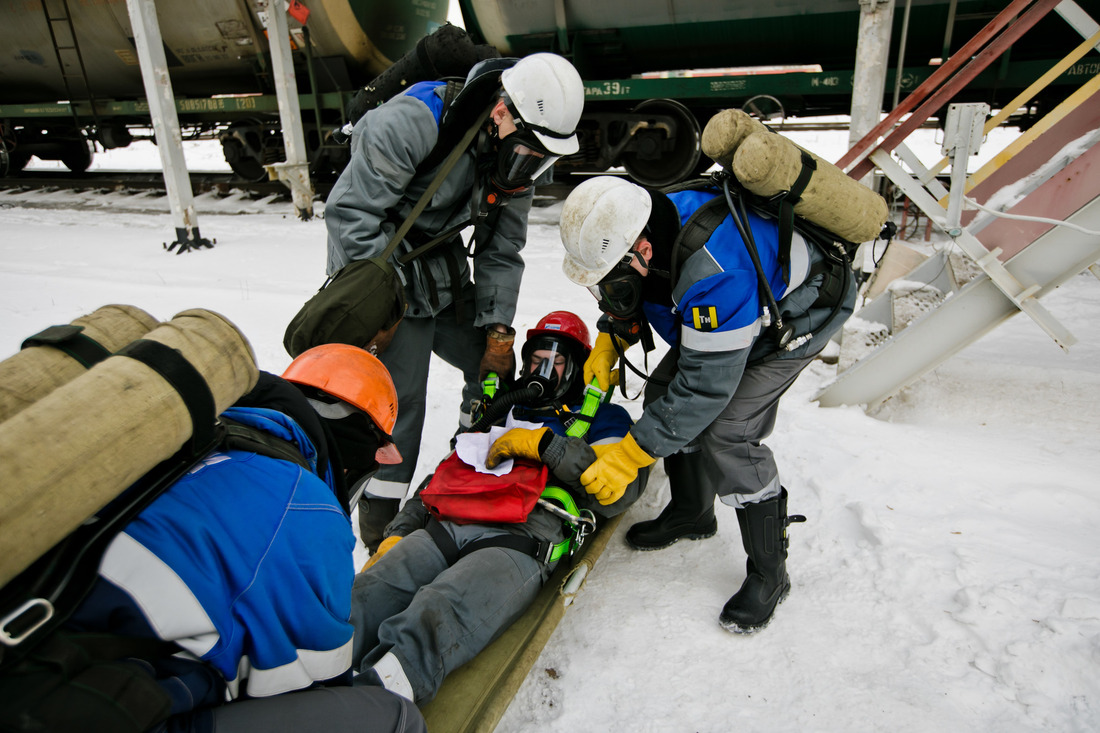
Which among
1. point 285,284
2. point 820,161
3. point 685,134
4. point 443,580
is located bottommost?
point 285,284

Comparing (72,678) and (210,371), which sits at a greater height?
(210,371)

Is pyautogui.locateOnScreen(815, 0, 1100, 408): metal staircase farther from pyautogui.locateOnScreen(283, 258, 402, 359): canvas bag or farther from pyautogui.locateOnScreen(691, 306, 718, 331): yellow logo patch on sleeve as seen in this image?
pyautogui.locateOnScreen(283, 258, 402, 359): canvas bag

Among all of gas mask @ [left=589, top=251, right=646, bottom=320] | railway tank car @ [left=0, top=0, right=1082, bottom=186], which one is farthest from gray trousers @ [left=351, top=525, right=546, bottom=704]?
railway tank car @ [left=0, top=0, right=1082, bottom=186]

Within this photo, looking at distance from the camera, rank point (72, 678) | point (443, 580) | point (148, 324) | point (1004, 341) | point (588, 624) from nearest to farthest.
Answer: point (72, 678), point (148, 324), point (443, 580), point (588, 624), point (1004, 341)

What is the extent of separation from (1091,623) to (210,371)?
105 inches

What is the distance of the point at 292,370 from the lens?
170 centimetres

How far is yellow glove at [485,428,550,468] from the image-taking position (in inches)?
96.0

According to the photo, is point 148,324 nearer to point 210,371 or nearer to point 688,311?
point 210,371

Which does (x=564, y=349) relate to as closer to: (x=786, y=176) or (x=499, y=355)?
(x=499, y=355)

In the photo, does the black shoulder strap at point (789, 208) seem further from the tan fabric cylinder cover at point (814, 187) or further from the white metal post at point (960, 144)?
the white metal post at point (960, 144)

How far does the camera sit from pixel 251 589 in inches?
44.6

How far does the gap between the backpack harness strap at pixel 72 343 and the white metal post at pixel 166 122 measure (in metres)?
7.16

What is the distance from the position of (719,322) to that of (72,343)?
63.8 inches

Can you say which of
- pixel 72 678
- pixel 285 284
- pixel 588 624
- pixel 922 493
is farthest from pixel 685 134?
pixel 72 678
